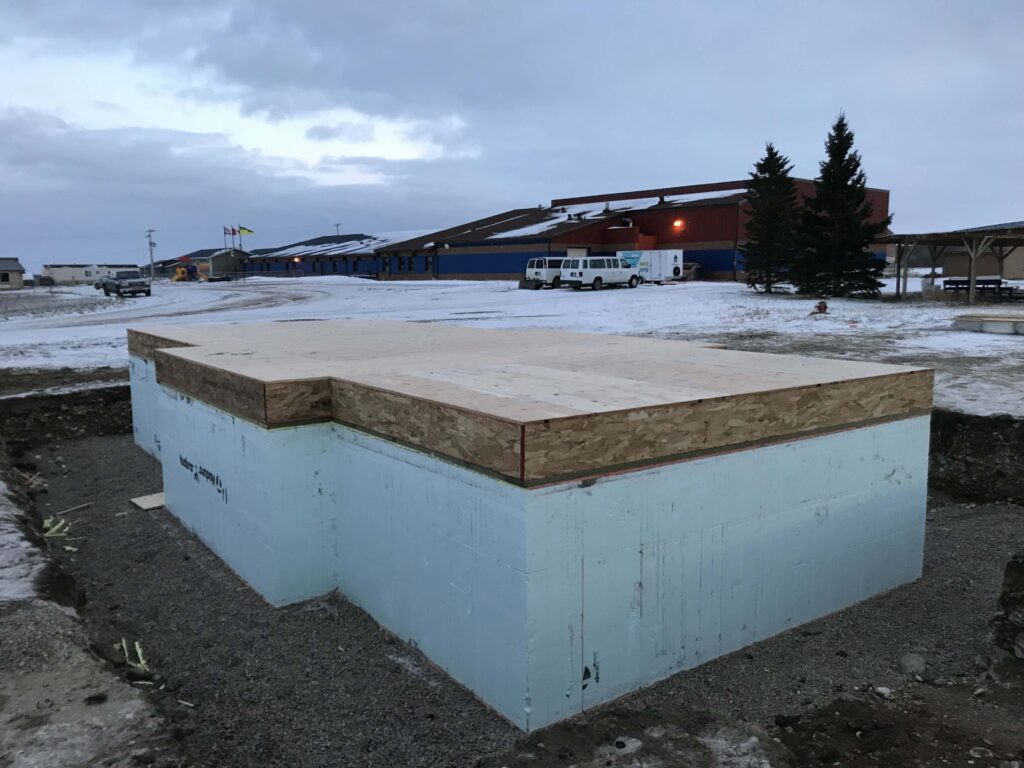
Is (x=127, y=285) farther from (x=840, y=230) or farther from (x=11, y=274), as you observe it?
(x=11, y=274)

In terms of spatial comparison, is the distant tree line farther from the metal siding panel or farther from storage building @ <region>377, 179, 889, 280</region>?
the metal siding panel

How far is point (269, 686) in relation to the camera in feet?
14.3

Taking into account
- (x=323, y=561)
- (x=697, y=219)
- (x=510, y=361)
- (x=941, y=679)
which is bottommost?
(x=941, y=679)

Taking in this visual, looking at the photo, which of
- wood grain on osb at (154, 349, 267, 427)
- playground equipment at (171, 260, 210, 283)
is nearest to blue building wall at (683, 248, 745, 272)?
wood grain on osb at (154, 349, 267, 427)

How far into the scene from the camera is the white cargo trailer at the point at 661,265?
45469 millimetres

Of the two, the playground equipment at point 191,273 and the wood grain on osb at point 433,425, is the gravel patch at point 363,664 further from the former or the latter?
the playground equipment at point 191,273

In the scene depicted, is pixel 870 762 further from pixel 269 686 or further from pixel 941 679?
pixel 269 686

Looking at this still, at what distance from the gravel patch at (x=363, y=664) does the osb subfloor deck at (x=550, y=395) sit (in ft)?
4.37

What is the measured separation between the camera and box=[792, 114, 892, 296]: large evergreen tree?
99.3ft

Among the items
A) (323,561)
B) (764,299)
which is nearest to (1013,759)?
(323,561)

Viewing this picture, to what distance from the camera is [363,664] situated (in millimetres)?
4562

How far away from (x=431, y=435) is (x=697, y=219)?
50950 mm

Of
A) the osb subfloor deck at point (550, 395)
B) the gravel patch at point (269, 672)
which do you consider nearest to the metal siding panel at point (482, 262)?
the osb subfloor deck at point (550, 395)

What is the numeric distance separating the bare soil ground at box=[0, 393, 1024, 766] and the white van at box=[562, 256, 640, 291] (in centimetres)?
3245
